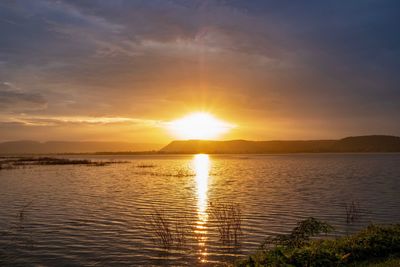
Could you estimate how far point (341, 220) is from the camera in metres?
26.7

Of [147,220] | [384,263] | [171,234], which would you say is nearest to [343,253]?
[384,263]

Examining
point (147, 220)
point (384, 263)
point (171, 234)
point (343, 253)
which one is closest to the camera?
point (384, 263)

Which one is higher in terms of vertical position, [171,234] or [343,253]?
[343,253]

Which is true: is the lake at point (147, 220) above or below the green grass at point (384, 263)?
below

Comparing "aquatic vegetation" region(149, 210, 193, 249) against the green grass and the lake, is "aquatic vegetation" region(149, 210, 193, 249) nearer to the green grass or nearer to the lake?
the lake

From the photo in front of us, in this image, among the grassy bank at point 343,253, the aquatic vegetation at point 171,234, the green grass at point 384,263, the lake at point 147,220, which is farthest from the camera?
the aquatic vegetation at point 171,234

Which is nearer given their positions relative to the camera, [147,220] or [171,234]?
[171,234]

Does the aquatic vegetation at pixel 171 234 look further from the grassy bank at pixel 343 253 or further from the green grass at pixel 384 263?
the green grass at pixel 384 263

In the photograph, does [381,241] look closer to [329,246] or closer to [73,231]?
[329,246]

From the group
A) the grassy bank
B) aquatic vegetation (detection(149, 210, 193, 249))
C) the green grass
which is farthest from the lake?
the green grass

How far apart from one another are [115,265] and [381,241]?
12254mm

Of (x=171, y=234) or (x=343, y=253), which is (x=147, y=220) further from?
(x=343, y=253)

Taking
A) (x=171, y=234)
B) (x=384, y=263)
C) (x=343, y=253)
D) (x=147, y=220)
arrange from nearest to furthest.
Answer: (x=384, y=263) < (x=343, y=253) < (x=171, y=234) < (x=147, y=220)

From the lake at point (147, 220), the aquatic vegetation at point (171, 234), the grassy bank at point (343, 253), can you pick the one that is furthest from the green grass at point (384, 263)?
the aquatic vegetation at point (171, 234)
